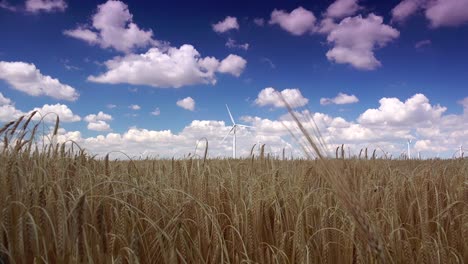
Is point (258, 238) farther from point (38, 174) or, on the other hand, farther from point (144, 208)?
point (38, 174)

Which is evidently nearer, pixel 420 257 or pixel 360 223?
pixel 360 223

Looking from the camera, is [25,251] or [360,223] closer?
[360,223]

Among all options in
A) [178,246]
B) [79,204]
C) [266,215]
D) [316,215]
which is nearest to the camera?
[79,204]

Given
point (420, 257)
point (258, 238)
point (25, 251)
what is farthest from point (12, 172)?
point (420, 257)

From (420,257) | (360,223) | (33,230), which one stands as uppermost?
(360,223)

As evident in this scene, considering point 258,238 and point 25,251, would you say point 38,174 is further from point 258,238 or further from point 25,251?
point 258,238

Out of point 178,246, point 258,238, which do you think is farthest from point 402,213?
point 178,246

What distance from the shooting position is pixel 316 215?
3.41m

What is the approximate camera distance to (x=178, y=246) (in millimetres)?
2670

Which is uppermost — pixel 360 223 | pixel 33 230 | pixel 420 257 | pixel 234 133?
pixel 234 133

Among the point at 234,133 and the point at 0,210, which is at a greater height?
the point at 234,133

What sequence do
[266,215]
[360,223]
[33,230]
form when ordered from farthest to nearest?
1. [266,215]
2. [33,230]
3. [360,223]

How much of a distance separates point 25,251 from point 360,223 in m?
1.98

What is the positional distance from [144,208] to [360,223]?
6.46 feet
